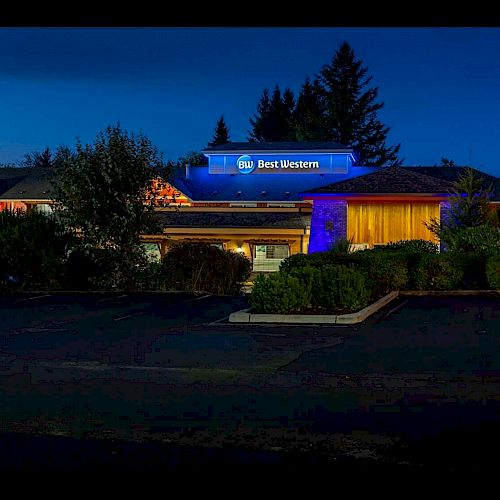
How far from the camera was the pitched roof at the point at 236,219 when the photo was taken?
1759 inches

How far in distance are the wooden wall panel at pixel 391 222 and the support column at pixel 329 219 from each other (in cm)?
44

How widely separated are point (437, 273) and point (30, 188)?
116 feet

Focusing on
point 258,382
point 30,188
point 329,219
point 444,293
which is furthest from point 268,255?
point 258,382

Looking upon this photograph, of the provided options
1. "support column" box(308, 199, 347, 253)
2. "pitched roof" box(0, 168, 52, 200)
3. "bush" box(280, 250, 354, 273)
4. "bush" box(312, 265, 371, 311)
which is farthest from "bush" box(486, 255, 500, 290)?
"pitched roof" box(0, 168, 52, 200)

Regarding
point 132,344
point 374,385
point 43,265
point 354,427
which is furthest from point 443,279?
point 354,427

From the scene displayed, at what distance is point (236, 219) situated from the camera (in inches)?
1800

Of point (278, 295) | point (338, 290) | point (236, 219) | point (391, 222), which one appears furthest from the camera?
point (236, 219)

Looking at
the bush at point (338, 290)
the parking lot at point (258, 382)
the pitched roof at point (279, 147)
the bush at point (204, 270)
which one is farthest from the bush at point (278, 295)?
the pitched roof at point (279, 147)

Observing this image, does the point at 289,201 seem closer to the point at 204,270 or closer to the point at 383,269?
the point at 204,270

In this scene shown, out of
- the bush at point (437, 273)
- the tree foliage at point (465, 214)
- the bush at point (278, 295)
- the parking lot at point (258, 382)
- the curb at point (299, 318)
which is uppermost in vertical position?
the tree foliage at point (465, 214)

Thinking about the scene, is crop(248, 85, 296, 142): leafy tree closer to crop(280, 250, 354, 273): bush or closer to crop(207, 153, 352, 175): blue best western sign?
crop(207, 153, 352, 175): blue best western sign

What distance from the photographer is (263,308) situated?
18906 millimetres

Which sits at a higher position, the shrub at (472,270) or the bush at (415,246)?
the bush at (415,246)

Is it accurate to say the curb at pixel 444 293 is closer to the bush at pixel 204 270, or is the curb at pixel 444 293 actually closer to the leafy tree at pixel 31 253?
the bush at pixel 204 270
